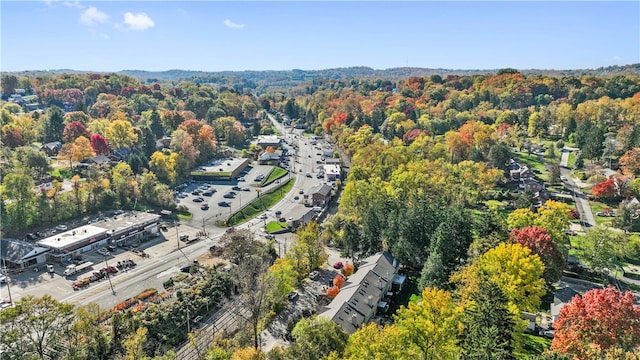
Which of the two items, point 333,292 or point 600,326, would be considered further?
point 333,292

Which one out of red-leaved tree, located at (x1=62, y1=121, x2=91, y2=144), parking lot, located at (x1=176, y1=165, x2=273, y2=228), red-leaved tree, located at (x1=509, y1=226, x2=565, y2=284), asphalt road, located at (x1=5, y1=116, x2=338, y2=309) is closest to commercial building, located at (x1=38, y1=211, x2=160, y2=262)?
asphalt road, located at (x1=5, y1=116, x2=338, y2=309)

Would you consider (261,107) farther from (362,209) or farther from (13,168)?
(362,209)

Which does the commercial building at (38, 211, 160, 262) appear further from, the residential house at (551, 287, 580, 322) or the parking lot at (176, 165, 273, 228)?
the residential house at (551, 287, 580, 322)

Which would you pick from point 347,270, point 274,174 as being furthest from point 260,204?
point 347,270

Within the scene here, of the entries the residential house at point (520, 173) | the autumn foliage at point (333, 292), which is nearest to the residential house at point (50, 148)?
the autumn foliage at point (333, 292)

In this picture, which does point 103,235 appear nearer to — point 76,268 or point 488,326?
point 76,268
